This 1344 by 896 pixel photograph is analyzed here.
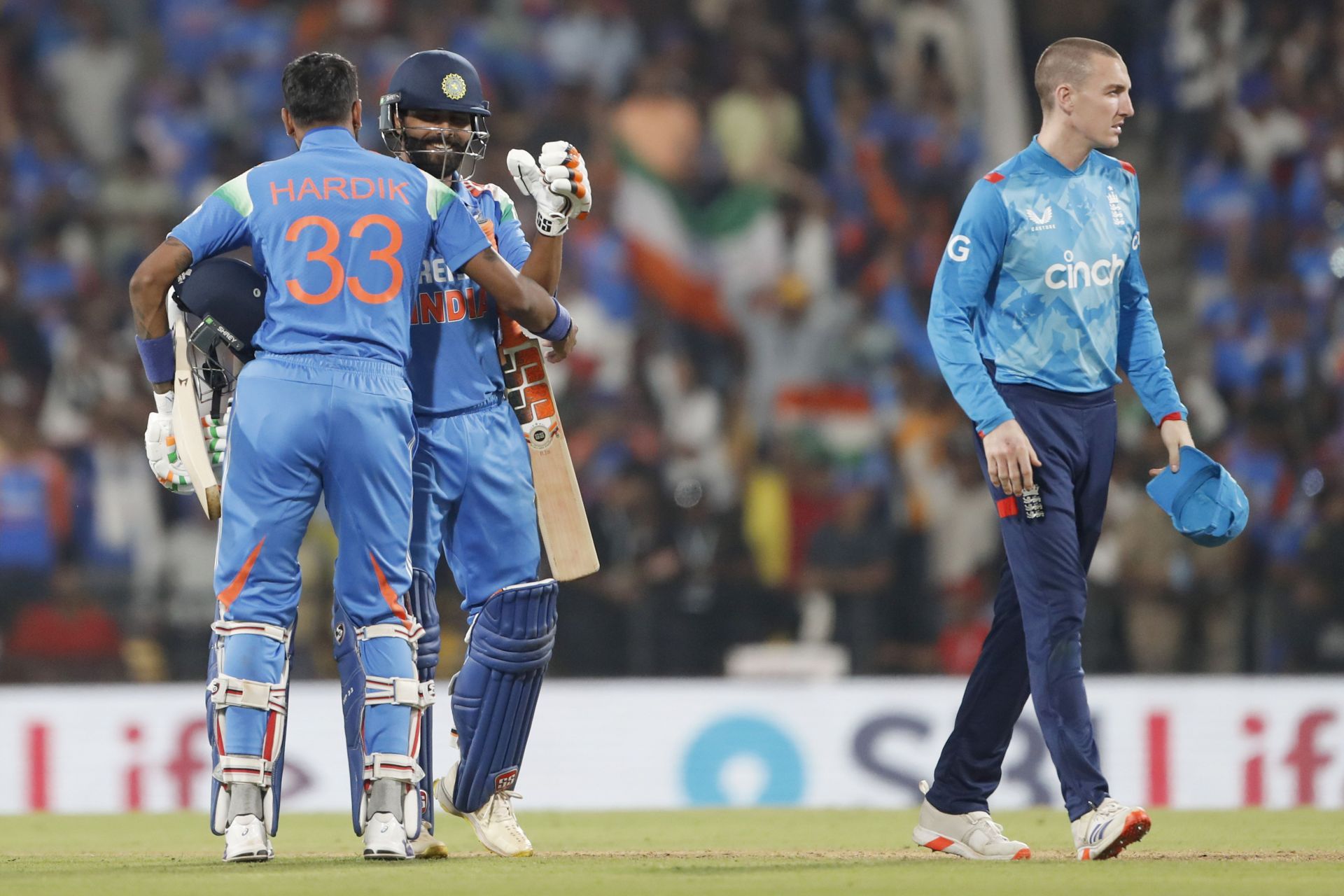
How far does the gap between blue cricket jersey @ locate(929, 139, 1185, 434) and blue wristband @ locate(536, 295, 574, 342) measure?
3.55 ft

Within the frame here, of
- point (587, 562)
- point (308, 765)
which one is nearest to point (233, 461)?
point (587, 562)

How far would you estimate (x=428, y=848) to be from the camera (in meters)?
5.64

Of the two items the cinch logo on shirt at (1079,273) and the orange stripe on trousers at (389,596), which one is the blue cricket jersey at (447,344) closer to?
the orange stripe on trousers at (389,596)

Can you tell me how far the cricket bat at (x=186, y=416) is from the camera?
5.57 m

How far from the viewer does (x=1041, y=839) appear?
272 inches

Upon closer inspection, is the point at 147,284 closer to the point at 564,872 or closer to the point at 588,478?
the point at 564,872

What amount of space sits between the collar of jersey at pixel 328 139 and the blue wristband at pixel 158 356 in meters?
0.66

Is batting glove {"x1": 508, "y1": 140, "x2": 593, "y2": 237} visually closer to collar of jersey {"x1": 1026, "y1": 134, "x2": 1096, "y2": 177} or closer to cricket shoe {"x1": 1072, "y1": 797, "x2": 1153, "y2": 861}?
collar of jersey {"x1": 1026, "y1": 134, "x2": 1096, "y2": 177}

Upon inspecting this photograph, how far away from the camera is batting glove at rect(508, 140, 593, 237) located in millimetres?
5695

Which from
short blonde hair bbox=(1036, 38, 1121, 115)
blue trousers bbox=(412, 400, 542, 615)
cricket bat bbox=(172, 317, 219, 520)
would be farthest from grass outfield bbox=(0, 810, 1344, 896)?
short blonde hair bbox=(1036, 38, 1121, 115)

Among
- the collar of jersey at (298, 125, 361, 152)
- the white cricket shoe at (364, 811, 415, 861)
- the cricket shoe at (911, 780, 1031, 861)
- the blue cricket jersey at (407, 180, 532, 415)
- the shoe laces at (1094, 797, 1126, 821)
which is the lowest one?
the cricket shoe at (911, 780, 1031, 861)

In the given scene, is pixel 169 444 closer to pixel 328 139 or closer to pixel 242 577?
pixel 242 577

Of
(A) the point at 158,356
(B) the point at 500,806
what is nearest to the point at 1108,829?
(B) the point at 500,806

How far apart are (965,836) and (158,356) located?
2.76 m
